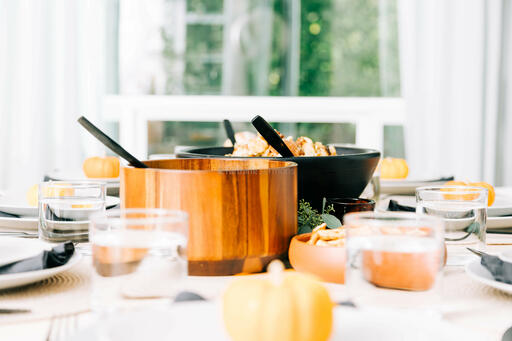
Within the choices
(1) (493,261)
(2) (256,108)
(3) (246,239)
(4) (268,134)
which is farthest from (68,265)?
(2) (256,108)

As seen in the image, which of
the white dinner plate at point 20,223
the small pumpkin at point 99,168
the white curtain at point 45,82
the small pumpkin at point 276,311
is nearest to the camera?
the small pumpkin at point 276,311

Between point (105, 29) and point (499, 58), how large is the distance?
7.34 ft

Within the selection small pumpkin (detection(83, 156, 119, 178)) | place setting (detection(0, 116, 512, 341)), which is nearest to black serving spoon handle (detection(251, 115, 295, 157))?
place setting (detection(0, 116, 512, 341))

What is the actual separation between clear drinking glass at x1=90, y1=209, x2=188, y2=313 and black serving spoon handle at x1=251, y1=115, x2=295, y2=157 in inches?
14.6

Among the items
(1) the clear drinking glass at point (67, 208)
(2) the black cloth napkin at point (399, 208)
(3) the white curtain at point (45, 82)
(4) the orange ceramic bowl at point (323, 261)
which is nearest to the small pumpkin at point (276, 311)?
(4) the orange ceramic bowl at point (323, 261)

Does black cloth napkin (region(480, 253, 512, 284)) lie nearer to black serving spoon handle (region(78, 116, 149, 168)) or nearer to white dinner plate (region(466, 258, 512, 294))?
white dinner plate (region(466, 258, 512, 294))

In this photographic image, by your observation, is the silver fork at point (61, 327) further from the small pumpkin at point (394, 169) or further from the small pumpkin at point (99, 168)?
the small pumpkin at point (394, 169)

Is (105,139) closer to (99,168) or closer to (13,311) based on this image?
(13,311)

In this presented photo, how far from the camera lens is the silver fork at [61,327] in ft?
1.67

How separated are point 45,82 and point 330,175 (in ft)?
8.71

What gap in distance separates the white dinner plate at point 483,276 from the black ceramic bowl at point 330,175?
0.25 metres

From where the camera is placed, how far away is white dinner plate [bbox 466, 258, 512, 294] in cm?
61

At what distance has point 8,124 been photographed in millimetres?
3146

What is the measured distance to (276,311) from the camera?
0.41 meters
